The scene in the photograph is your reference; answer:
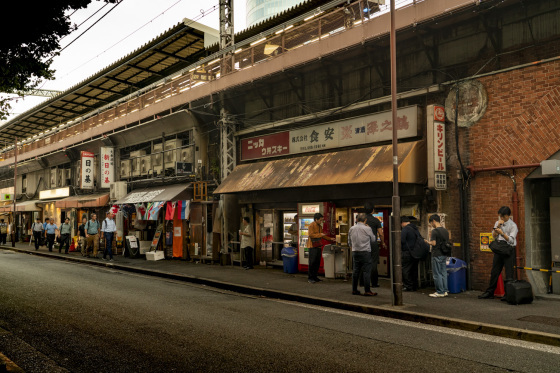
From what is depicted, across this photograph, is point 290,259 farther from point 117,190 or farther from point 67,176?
point 67,176

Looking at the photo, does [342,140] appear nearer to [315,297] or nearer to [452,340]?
[315,297]

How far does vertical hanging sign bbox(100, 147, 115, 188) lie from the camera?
83.3 ft

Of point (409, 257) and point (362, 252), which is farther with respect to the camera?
point (409, 257)

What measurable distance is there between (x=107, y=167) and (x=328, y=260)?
54.2 feet

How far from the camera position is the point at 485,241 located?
1096 cm

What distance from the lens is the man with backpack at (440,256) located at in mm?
10266

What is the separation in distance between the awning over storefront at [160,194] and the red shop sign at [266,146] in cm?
306

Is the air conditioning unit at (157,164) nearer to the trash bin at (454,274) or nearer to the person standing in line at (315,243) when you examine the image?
the person standing in line at (315,243)

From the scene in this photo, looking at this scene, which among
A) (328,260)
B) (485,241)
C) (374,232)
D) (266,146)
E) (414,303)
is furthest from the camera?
(266,146)

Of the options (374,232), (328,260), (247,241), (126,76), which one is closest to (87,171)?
(126,76)

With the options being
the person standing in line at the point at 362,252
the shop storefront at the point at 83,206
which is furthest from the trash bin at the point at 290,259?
the shop storefront at the point at 83,206

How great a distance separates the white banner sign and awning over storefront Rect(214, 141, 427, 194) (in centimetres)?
37

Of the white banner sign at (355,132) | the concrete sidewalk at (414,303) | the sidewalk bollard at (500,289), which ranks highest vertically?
the white banner sign at (355,132)

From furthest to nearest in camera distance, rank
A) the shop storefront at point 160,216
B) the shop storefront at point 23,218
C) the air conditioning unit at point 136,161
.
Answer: the shop storefront at point 23,218
the air conditioning unit at point 136,161
the shop storefront at point 160,216
